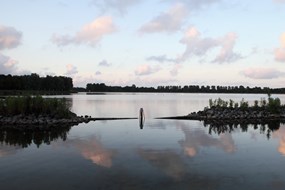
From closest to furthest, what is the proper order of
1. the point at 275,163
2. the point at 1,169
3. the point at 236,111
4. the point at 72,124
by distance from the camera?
1. the point at 1,169
2. the point at 275,163
3. the point at 72,124
4. the point at 236,111

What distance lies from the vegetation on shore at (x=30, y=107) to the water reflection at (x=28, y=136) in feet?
19.8

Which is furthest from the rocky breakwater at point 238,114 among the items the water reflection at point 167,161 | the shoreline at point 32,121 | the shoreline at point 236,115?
the water reflection at point 167,161

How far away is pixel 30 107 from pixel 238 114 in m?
29.0

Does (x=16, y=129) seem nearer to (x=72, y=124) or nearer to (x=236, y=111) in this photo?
(x=72, y=124)

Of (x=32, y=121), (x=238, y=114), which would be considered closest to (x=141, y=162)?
(x=32, y=121)

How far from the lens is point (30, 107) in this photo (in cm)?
3772

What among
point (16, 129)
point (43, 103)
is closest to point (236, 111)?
point (43, 103)

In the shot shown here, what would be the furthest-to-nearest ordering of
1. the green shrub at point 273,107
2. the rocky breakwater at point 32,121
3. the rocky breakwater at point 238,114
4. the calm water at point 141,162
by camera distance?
the green shrub at point 273,107
the rocky breakwater at point 238,114
the rocky breakwater at point 32,121
the calm water at point 141,162

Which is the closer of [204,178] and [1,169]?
[204,178]

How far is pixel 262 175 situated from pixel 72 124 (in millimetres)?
26251

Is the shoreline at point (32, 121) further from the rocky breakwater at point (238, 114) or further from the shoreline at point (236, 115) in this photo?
the rocky breakwater at point (238, 114)

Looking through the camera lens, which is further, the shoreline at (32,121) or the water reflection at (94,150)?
the shoreline at (32,121)

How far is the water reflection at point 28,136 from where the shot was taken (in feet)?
77.8

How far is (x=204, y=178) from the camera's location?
551 inches
